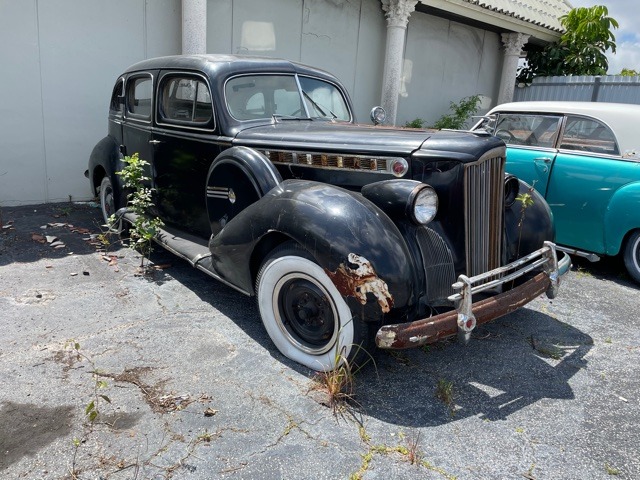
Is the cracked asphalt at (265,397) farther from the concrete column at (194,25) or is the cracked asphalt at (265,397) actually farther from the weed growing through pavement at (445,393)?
the concrete column at (194,25)

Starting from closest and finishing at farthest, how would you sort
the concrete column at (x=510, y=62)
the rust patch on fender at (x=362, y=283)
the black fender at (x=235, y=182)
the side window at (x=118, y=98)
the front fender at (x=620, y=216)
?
the rust patch on fender at (x=362, y=283) < the black fender at (x=235, y=182) < the front fender at (x=620, y=216) < the side window at (x=118, y=98) < the concrete column at (x=510, y=62)

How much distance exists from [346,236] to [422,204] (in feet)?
1.57

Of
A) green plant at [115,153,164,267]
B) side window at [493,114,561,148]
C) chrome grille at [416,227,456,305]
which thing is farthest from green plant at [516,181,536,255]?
green plant at [115,153,164,267]

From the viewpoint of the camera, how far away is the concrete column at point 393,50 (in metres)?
8.90

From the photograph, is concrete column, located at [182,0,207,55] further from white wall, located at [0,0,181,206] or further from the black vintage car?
the black vintage car

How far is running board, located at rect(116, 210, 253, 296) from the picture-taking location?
3720 mm

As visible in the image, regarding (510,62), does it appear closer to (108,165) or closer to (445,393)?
(108,165)

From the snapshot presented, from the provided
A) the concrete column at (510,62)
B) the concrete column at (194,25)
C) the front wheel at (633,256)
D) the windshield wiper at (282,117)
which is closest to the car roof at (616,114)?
the front wheel at (633,256)

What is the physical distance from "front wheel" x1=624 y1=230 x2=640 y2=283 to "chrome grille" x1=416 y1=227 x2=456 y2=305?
9.27 feet

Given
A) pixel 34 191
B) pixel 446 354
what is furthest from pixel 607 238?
pixel 34 191

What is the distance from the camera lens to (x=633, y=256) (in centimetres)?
477

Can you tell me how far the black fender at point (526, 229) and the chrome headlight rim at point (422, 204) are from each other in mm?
986

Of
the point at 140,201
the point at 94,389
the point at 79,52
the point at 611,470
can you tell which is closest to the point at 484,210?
the point at 611,470

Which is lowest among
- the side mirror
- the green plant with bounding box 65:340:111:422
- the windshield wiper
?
the green plant with bounding box 65:340:111:422
